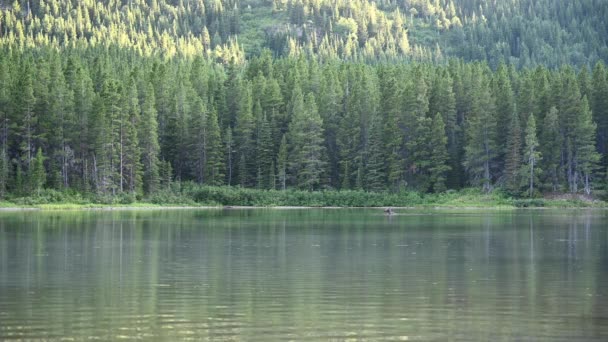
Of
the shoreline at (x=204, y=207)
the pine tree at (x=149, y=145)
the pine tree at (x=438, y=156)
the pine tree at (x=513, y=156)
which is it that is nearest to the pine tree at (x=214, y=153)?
the pine tree at (x=149, y=145)

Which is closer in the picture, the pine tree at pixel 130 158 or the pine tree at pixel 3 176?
the pine tree at pixel 3 176

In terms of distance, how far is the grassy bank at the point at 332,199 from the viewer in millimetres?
118188

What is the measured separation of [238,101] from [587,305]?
395ft

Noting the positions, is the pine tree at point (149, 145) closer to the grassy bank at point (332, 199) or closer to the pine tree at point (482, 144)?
the grassy bank at point (332, 199)

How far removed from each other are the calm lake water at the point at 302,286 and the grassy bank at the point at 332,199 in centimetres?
5582

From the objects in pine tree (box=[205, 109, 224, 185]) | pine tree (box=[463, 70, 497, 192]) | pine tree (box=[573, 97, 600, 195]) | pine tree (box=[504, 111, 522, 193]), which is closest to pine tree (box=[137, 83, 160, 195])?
pine tree (box=[205, 109, 224, 185])

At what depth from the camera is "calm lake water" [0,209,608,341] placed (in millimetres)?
24672

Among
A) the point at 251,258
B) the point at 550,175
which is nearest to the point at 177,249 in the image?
the point at 251,258

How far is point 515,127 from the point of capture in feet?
412

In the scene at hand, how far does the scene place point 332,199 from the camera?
407ft

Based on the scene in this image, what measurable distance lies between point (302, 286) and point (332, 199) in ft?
297

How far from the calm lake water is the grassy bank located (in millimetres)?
55823

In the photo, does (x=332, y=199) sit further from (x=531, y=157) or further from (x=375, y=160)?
(x=531, y=157)

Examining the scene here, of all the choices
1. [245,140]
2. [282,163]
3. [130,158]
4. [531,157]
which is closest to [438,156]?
[531,157]
